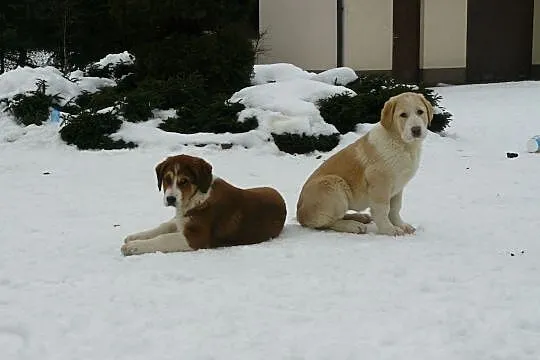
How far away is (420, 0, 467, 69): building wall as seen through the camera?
24266mm

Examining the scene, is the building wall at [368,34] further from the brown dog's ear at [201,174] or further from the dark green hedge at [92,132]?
the brown dog's ear at [201,174]

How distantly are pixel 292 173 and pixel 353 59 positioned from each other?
1436cm

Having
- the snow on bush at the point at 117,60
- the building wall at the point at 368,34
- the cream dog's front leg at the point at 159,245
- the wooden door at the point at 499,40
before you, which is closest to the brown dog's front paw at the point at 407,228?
the cream dog's front leg at the point at 159,245

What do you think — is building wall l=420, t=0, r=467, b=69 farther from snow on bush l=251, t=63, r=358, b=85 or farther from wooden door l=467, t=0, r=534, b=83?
snow on bush l=251, t=63, r=358, b=85

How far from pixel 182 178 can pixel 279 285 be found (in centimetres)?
142

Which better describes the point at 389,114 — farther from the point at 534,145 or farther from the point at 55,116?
the point at 55,116

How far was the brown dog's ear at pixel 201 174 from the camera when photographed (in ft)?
18.9

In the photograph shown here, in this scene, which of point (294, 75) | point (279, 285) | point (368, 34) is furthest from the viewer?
point (368, 34)

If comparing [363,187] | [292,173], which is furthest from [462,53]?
[363,187]

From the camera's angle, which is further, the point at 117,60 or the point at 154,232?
the point at 117,60

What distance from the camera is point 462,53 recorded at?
24.7 meters

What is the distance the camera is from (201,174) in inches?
228

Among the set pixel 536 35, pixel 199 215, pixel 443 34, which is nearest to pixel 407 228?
pixel 199 215

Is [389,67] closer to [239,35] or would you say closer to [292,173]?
[239,35]
